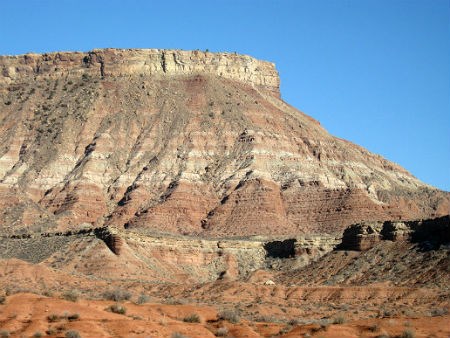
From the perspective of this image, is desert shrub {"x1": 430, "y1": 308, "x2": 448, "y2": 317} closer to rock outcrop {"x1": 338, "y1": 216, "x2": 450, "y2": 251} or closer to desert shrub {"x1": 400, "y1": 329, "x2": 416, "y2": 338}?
desert shrub {"x1": 400, "y1": 329, "x2": 416, "y2": 338}

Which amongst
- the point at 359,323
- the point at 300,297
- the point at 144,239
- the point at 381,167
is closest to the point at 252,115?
the point at 381,167

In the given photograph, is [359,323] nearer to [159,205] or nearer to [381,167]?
[159,205]

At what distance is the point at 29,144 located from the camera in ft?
477

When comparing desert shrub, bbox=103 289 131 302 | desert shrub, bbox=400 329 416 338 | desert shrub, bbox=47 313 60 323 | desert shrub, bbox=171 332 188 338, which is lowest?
desert shrub, bbox=171 332 188 338

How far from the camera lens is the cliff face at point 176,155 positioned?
126 meters

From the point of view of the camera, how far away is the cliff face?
12562cm

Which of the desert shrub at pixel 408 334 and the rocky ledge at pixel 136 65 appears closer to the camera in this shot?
the desert shrub at pixel 408 334

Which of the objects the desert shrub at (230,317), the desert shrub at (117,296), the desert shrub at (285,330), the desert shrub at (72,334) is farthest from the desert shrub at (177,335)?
the desert shrub at (117,296)

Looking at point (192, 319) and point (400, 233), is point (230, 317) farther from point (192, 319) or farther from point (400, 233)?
point (400, 233)

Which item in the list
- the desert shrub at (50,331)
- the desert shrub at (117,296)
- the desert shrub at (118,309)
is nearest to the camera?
the desert shrub at (50,331)

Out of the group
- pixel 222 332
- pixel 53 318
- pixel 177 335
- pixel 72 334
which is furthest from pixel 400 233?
pixel 72 334

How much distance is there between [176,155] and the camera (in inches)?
5468

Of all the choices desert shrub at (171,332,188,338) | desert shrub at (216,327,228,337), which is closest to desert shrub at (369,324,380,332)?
desert shrub at (216,327,228,337)

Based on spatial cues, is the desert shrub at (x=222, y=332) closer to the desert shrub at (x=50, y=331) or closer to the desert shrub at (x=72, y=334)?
the desert shrub at (x=72, y=334)
